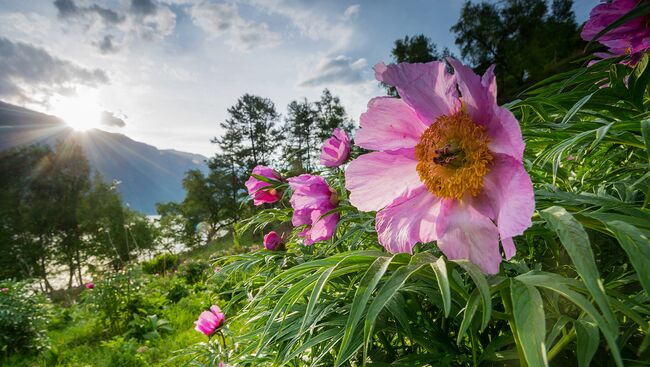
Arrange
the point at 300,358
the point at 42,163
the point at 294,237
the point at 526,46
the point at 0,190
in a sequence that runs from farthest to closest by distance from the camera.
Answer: the point at 42,163
the point at 0,190
the point at 526,46
the point at 294,237
the point at 300,358

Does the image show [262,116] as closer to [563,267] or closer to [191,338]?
[191,338]

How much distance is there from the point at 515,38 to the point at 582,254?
2227 centimetres

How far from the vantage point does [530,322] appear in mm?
297

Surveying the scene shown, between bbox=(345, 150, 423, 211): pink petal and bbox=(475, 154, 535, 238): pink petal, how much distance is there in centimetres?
11

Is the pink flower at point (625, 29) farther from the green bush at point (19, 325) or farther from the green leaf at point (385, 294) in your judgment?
the green bush at point (19, 325)

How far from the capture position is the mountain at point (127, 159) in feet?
346

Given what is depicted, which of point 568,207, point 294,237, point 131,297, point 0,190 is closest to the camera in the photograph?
point 568,207

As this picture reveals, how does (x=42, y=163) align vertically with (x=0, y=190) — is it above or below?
above

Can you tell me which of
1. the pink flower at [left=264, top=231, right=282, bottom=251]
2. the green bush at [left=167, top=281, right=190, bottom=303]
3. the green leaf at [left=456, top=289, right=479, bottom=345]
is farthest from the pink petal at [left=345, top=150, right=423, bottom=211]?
the green bush at [left=167, top=281, right=190, bottom=303]

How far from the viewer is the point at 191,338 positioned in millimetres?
3516

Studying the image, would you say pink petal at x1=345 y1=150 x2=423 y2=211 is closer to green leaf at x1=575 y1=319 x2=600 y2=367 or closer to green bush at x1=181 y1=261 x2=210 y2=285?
green leaf at x1=575 y1=319 x2=600 y2=367

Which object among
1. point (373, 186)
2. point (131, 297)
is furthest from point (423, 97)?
point (131, 297)

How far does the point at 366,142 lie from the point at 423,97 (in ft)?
0.39

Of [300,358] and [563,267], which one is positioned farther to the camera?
[300,358]
